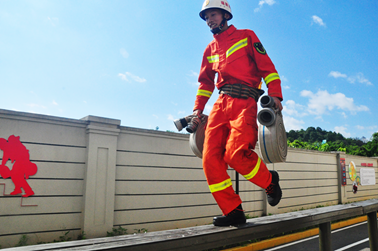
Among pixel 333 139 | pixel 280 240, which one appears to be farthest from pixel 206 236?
→ pixel 333 139

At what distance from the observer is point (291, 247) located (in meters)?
5.39

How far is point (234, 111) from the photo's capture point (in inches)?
75.9

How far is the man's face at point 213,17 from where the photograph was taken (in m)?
2.08

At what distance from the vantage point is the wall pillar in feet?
13.8

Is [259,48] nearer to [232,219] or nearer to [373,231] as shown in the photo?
[232,219]

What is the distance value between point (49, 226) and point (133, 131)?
1.91 m

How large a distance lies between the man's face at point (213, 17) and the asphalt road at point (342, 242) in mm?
4609

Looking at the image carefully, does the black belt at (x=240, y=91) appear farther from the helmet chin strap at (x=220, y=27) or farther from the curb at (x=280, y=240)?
the curb at (x=280, y=240)

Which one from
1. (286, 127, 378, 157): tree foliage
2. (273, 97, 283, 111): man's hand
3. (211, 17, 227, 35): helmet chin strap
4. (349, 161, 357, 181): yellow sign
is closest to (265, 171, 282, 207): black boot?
(273, 97, 283, 111): man's hand

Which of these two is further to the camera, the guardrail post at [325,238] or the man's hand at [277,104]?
the guardrail post at [325,238]

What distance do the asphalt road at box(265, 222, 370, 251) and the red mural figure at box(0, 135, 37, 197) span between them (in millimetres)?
4338

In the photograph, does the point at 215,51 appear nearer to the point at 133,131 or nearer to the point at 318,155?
the point at 133,131

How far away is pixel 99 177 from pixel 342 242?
5.00 meters

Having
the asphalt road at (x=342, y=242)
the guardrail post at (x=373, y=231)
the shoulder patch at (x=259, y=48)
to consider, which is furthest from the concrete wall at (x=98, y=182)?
the guardrail post at (x=373, y=231)
